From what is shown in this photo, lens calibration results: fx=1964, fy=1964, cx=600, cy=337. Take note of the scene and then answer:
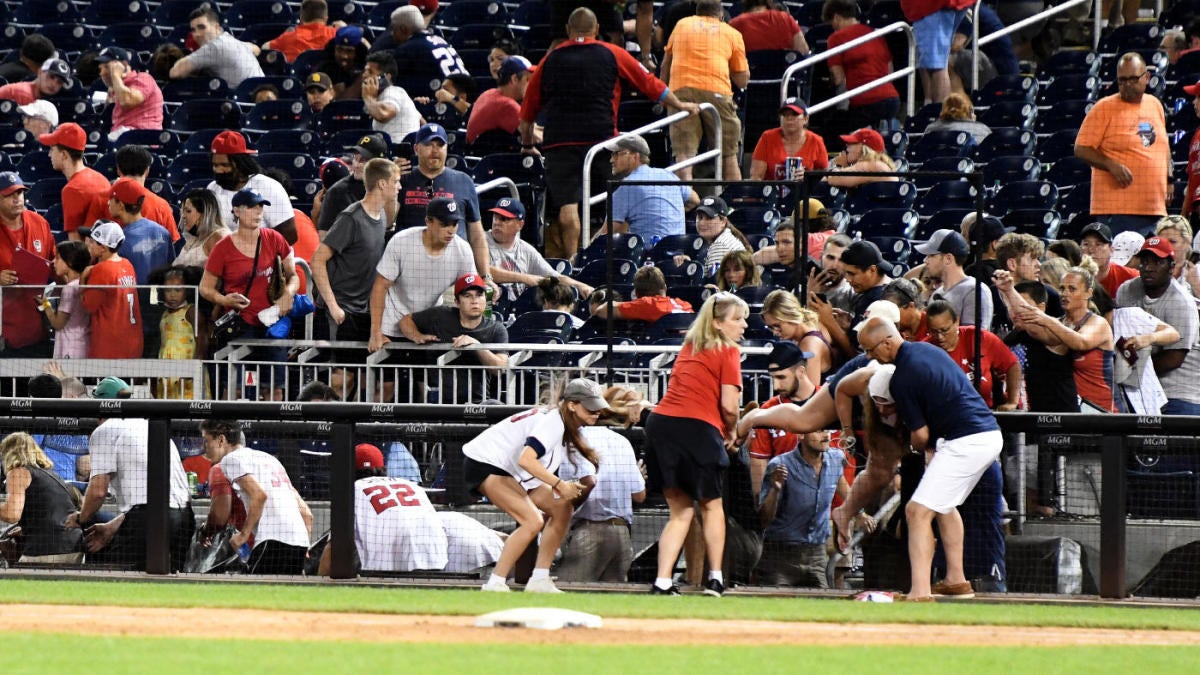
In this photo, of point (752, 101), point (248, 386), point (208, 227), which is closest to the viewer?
point (248, 386)

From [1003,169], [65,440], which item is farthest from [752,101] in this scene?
[65,440]

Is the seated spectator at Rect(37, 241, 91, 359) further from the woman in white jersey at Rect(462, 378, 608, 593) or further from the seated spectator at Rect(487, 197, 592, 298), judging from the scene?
the woman in white jersey at Rect(462, 378, 608, 593)

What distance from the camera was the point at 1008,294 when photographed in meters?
11.0

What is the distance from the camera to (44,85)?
751 inches

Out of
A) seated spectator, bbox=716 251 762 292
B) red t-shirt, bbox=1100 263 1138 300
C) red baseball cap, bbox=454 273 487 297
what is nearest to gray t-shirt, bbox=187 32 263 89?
red baseball cap, bbox=454 273 487 297

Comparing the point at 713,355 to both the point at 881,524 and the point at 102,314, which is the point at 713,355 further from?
the point at 102,314

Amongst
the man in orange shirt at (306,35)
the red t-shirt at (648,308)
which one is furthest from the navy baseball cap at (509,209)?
the man in orange shirt at (306,35)

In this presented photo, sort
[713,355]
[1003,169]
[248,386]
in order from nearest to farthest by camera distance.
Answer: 1. [713,355]
2. [248,386]
3. [1003,169]

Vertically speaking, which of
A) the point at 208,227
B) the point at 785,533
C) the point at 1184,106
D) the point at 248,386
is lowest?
the point at 785,533

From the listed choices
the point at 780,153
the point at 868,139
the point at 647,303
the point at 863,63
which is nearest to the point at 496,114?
the point at 780,153

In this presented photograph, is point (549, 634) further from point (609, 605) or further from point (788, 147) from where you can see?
point (788, 147)

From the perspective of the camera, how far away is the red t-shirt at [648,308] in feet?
41.4

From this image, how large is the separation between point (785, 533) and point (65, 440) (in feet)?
13.7

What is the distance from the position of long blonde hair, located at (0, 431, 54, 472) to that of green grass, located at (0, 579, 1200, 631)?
32.8 inches
